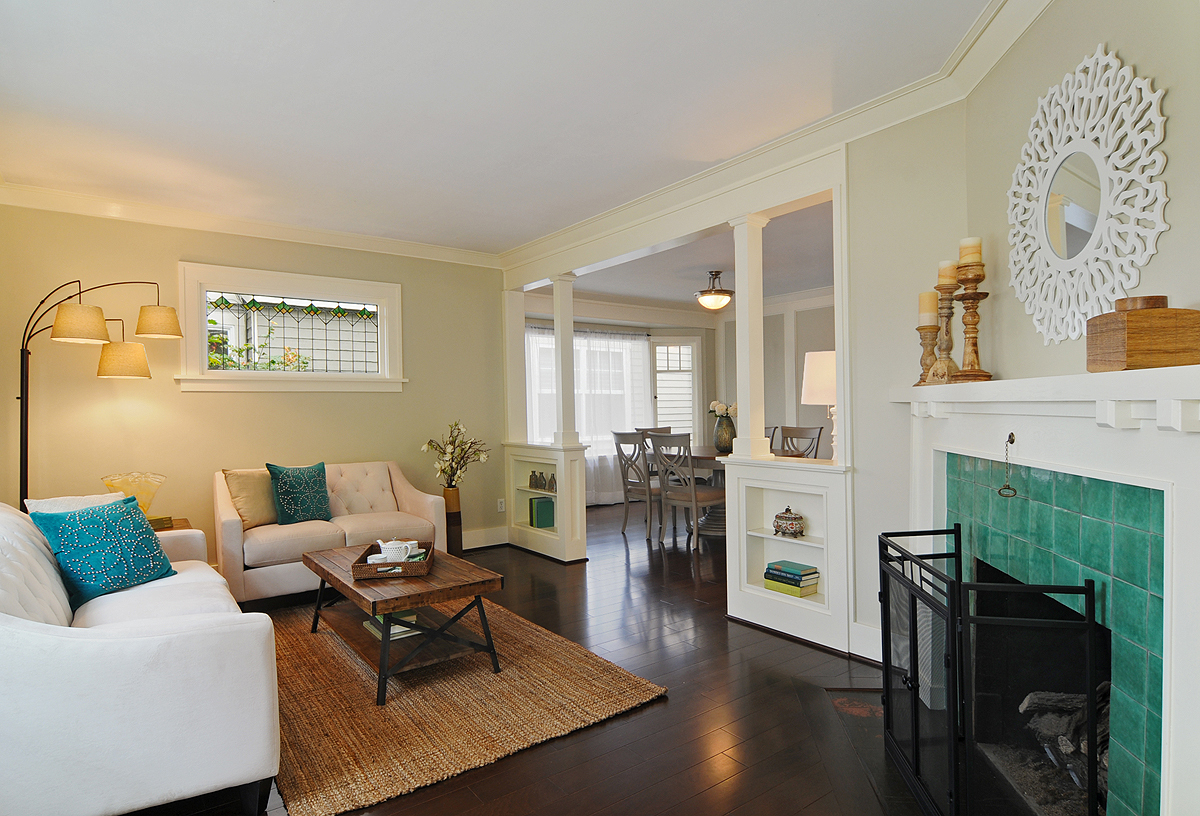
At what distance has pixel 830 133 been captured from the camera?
10.5 ft

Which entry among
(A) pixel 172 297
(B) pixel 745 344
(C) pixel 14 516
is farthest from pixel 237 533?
(B) pixel 745 344

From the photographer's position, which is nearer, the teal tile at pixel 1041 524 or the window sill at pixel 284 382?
the teal tile at pixel 1041 524

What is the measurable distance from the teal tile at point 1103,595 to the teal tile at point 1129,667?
54mm

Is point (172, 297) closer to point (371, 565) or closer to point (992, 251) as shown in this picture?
point (371, 565)

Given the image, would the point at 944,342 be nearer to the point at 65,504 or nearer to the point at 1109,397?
the point at 1109,397

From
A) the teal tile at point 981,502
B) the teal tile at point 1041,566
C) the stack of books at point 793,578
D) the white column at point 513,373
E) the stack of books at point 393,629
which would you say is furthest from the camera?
the white column at point 513,373

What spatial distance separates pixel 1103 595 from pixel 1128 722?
0.90 ft

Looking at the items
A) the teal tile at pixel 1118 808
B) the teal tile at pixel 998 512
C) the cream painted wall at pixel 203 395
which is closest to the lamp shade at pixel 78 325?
the cream painted wall at pixel 203 395

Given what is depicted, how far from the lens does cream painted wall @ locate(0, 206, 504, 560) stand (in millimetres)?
4055

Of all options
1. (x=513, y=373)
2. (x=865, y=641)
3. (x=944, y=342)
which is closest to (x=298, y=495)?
(x=513, y=373)

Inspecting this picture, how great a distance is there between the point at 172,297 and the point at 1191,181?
511 centimetres

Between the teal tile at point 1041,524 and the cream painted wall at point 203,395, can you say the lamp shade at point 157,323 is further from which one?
the teal tile at point 1041,524

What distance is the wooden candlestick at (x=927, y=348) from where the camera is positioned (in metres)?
2.63

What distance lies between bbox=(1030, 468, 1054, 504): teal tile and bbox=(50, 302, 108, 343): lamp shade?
170 inches
